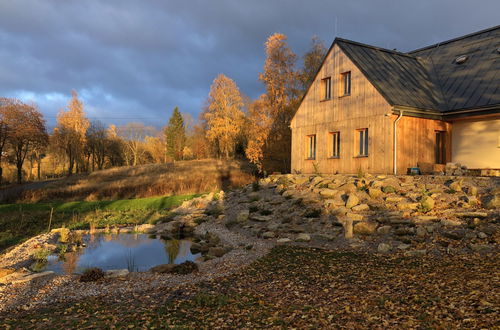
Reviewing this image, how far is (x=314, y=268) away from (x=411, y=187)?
21.4ft

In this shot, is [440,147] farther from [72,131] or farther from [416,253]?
[72,131]

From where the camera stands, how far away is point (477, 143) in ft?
51.0

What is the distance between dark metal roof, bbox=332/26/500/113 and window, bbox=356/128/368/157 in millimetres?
2036

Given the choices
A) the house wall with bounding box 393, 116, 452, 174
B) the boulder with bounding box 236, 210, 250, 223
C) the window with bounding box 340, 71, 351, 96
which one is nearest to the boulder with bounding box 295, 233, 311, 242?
the boulder with bounding box 236, 210, 250, 223

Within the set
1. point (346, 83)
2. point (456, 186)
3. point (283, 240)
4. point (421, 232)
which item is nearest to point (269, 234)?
point (283, 240)

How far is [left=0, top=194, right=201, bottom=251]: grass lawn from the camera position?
15.1m

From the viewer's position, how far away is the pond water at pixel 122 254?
995 cm

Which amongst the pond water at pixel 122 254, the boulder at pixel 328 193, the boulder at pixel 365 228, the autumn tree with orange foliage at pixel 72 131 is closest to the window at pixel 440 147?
the boulder at pixel 328 193

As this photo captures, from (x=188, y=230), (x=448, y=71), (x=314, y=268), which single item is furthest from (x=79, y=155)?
(x=314, y=268)

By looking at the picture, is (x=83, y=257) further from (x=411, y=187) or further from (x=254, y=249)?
(x=411, y=187)

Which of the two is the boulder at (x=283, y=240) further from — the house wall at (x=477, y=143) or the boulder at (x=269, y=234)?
the house wall at (x=477, y=143)

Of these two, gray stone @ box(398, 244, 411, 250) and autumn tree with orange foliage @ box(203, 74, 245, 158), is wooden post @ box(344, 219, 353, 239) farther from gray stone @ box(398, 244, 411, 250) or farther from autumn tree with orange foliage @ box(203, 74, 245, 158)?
autumn tree with orange foliage @ box(203, 74, 245, 158)

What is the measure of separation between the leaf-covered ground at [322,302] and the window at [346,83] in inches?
450

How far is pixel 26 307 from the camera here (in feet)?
20.1
